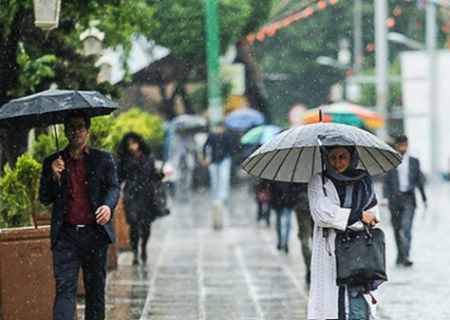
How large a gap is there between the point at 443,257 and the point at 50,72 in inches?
292

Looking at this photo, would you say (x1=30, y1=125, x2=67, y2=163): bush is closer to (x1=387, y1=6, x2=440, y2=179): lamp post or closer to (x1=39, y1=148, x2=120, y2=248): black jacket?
(x1=39, y1=148, x2=120, y2=248): black jacket

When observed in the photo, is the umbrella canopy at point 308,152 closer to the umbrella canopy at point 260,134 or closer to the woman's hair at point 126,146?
the woman's hair at point 126,146

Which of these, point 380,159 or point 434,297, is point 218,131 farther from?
point 380,159

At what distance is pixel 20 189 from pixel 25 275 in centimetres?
95

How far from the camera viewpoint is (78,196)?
923 centimetres

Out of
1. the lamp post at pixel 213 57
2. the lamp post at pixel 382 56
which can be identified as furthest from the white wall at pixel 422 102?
the lamp post at pixel 213 57

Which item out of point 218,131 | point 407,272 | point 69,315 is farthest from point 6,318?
point 218,131

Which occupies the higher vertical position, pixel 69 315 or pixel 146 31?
pixel 146 31

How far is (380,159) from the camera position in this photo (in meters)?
9.19

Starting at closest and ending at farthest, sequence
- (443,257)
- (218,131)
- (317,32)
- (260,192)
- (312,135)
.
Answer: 1. (312,135)
2. (443,257)
3. (260,192)
4. (218,131)
5. (317,32)

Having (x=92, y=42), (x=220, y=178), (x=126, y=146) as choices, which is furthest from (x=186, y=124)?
(x=126, y=146)

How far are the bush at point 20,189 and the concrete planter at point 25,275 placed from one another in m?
0.31

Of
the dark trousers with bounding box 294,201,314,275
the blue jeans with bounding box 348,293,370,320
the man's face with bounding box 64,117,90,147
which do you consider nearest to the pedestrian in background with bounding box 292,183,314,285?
the dark trousers with bounding box 294,201,314,275

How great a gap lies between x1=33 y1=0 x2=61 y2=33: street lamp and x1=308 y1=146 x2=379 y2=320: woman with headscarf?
4285 millimetres
